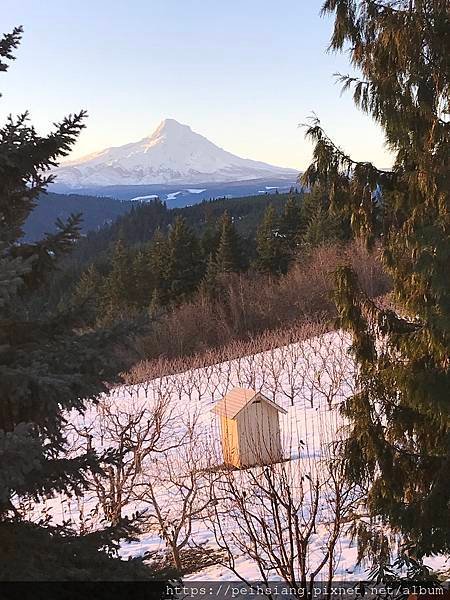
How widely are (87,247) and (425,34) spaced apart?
277ft

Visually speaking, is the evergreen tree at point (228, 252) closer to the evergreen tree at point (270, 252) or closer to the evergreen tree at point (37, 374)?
the evergreen tree at point (270, 252)

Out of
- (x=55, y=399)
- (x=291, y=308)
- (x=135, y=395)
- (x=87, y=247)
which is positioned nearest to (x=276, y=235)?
(x=291, y=308)

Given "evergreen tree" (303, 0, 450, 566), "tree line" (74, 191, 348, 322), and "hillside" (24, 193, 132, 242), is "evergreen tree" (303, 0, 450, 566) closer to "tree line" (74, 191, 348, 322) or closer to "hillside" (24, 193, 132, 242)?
"tree line" (74, 191, 348, 322)

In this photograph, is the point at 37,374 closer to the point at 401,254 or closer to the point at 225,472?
the point at 401,254

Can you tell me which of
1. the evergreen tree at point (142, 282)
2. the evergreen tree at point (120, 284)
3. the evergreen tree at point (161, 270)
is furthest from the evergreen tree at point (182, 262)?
the evergreen tree at point (120, 284)

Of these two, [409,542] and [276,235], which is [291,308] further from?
[409,542]

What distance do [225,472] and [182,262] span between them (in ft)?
89.0

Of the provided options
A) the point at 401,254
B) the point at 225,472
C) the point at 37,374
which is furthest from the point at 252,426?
the point at 37,374

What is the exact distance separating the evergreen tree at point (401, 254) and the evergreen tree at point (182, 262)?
27532mm

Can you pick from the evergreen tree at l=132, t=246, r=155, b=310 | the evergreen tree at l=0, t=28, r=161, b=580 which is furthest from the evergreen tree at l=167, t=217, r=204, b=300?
the evergreen tree at l=0, t=28, r=161, b=580

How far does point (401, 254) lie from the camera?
4.64 meters

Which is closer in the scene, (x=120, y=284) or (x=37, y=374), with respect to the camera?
(x=37, y=374)

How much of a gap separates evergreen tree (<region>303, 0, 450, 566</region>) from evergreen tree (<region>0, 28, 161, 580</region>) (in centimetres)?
232

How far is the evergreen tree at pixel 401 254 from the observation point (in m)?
4.25
